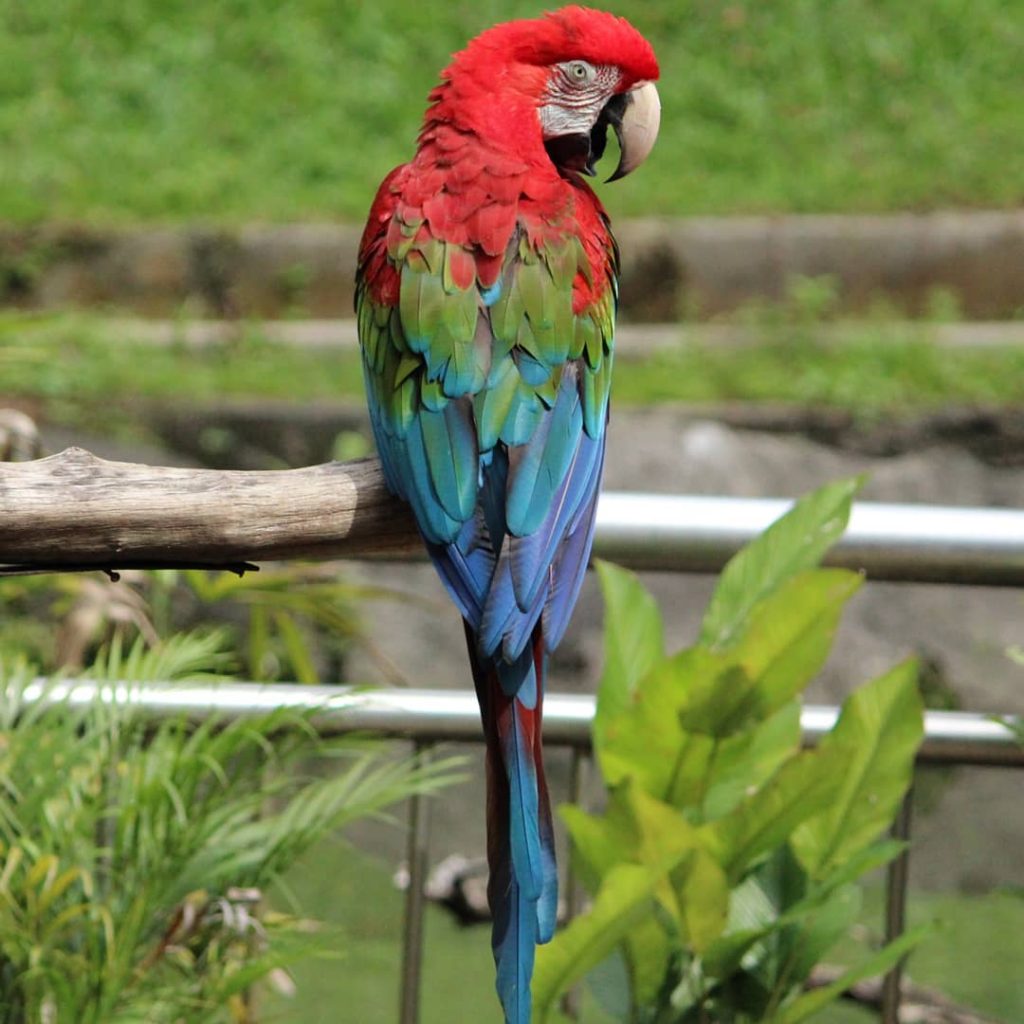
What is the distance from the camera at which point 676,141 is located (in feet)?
11.8

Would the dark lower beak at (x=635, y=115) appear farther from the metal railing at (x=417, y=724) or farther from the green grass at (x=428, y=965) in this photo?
the green grass at (x=428, y=965)

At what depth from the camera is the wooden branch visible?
3.09 ft

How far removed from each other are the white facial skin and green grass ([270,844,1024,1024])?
Answer: 3.38 ft

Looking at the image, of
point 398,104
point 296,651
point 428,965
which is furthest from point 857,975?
point 398,104

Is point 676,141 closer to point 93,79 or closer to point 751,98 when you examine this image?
point 751,98

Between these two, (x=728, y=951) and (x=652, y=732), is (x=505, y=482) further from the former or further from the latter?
(x=728, y=951)

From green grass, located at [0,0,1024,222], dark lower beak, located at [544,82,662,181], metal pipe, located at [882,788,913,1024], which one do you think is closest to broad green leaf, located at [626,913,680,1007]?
metal pipe, located at [882,788,913,1024]

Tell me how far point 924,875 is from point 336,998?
3.10ft

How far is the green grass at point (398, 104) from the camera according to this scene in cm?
338

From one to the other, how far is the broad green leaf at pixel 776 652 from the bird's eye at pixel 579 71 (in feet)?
1.43

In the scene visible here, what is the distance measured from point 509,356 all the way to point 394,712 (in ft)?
1.34

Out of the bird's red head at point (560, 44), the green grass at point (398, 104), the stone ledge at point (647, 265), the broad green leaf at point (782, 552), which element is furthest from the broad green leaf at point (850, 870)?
the green grass at point (398, 104)

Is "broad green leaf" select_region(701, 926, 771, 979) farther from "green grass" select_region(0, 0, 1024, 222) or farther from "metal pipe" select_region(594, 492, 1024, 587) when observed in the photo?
"green grass" select_region(0, 0, 1024, 222)

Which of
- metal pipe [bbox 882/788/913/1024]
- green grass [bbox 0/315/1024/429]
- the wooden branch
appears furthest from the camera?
green grass [bbox 0/315/1024/429]
